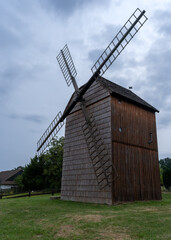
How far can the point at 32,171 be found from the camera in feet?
117

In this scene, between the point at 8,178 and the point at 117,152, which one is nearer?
the point at 117,152

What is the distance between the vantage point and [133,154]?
49.1 feet

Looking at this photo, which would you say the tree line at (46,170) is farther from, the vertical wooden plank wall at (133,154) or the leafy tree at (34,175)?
the vertical wooden plank wall at (133,154)

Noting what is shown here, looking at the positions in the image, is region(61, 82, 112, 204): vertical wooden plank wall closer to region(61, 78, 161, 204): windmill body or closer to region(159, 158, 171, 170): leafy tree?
region(61, 78, 161, 204): windmill body

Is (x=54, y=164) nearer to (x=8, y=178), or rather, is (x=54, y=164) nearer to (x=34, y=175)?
(x=34, y=175)

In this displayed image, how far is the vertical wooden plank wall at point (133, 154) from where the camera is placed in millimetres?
13648

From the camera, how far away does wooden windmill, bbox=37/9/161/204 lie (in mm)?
13477

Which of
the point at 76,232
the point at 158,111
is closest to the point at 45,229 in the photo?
the point at 76,232

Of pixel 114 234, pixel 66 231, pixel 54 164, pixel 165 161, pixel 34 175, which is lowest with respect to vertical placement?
pixel 66 231

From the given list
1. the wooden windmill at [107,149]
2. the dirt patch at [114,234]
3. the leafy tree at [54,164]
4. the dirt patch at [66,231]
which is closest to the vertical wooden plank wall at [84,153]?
the wooden windmill at [107,149]

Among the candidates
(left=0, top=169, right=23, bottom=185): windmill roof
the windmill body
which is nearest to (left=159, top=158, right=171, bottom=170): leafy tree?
(left=0, top=169, right=23, bottom=185): windmill roof

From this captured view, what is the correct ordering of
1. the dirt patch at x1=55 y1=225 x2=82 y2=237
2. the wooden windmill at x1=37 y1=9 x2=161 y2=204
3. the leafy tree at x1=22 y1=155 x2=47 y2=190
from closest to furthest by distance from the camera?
the dirt patch at x1=55 y1=225 x2=82 y2=237 → the wooden windmill at x1=37 y1=9 x2=161 y2=204 → the leafy tree at x1=22 y1=155 x2=47 y2=190

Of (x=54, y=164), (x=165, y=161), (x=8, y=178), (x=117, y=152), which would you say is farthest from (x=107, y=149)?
(x=165, y=161)

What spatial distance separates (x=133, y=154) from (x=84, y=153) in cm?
382
